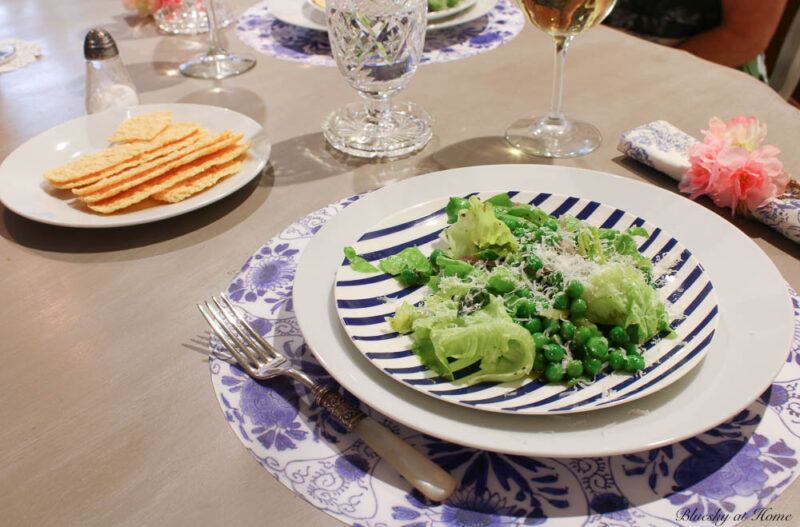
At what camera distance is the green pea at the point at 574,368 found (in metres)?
0.69

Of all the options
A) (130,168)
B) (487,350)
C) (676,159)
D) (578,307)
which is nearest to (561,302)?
(578,307)

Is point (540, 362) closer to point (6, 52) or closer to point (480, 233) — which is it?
point (480, 233)

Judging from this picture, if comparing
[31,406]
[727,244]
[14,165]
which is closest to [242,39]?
[14,165]

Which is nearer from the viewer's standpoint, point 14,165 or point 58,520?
point 58,520

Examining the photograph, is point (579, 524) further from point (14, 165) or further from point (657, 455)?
point (14, 165)

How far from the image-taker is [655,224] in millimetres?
956

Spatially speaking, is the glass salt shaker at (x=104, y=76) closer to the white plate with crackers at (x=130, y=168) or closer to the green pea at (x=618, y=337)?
the white plate with crackers at (x=130, y=168)

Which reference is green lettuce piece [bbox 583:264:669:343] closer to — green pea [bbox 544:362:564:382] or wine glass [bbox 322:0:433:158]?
green pea [bbox 544:362:564:382]

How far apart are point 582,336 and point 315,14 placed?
151cm

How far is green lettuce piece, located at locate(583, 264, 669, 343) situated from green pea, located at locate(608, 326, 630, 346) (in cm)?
2

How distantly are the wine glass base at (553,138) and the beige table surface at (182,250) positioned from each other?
0.03 metres

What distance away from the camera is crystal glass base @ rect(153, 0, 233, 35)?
204cm

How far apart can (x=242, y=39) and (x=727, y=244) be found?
5.14 feet

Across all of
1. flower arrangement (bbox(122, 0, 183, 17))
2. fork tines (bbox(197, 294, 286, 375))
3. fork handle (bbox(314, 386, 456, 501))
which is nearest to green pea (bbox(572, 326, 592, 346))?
fork handle (bbox(314, 386, 456, 501))
